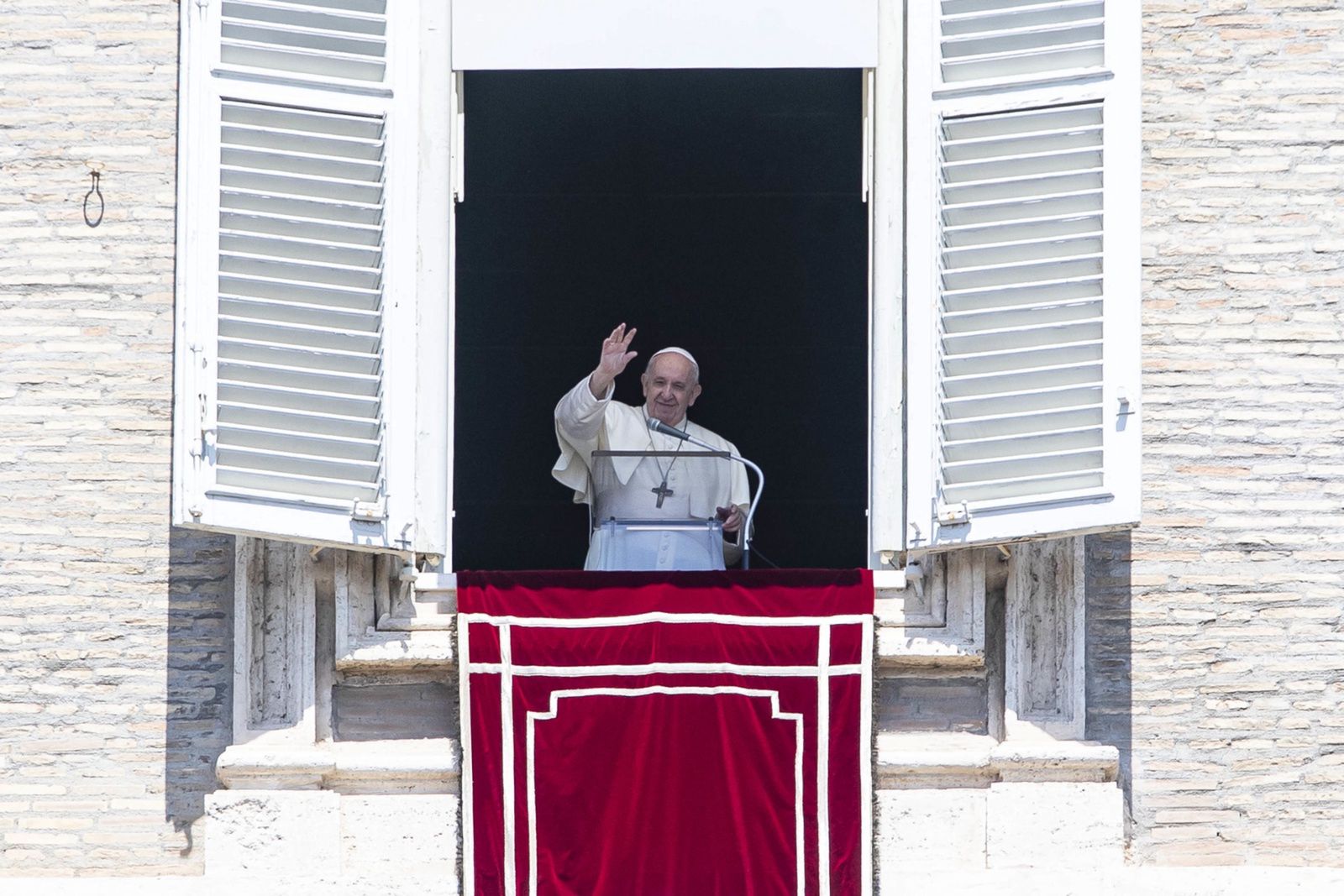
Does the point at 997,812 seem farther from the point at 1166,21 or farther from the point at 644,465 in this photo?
the point at 1166,21

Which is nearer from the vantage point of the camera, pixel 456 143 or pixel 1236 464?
pixel 456 143

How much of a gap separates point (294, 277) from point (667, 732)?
1586 millimetres

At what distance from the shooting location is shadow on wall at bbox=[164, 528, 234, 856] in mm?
7879

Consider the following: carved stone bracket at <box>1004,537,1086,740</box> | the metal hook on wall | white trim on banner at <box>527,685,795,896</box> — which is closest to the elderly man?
white trim on banner at <box>527,685,795,896</box>

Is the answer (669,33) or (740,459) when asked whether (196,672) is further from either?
(669,33)

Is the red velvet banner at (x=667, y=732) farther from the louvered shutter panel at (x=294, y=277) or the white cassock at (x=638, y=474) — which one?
the white cassock at (x=638, y=474)

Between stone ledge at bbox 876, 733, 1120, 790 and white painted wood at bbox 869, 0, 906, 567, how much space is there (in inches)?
17.8

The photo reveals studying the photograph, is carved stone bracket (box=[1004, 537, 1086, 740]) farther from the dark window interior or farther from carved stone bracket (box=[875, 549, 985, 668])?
the dark window interior

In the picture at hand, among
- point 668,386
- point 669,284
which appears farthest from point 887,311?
point 669,284

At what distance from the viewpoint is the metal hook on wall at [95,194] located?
8055 millimetres

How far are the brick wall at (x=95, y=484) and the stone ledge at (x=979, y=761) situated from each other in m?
1.91

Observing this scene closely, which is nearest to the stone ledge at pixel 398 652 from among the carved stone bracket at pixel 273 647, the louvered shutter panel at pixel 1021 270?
the carved stone bracket at pixel 273 647

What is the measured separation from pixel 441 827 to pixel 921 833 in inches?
51.5

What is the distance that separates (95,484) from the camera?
796 cm
